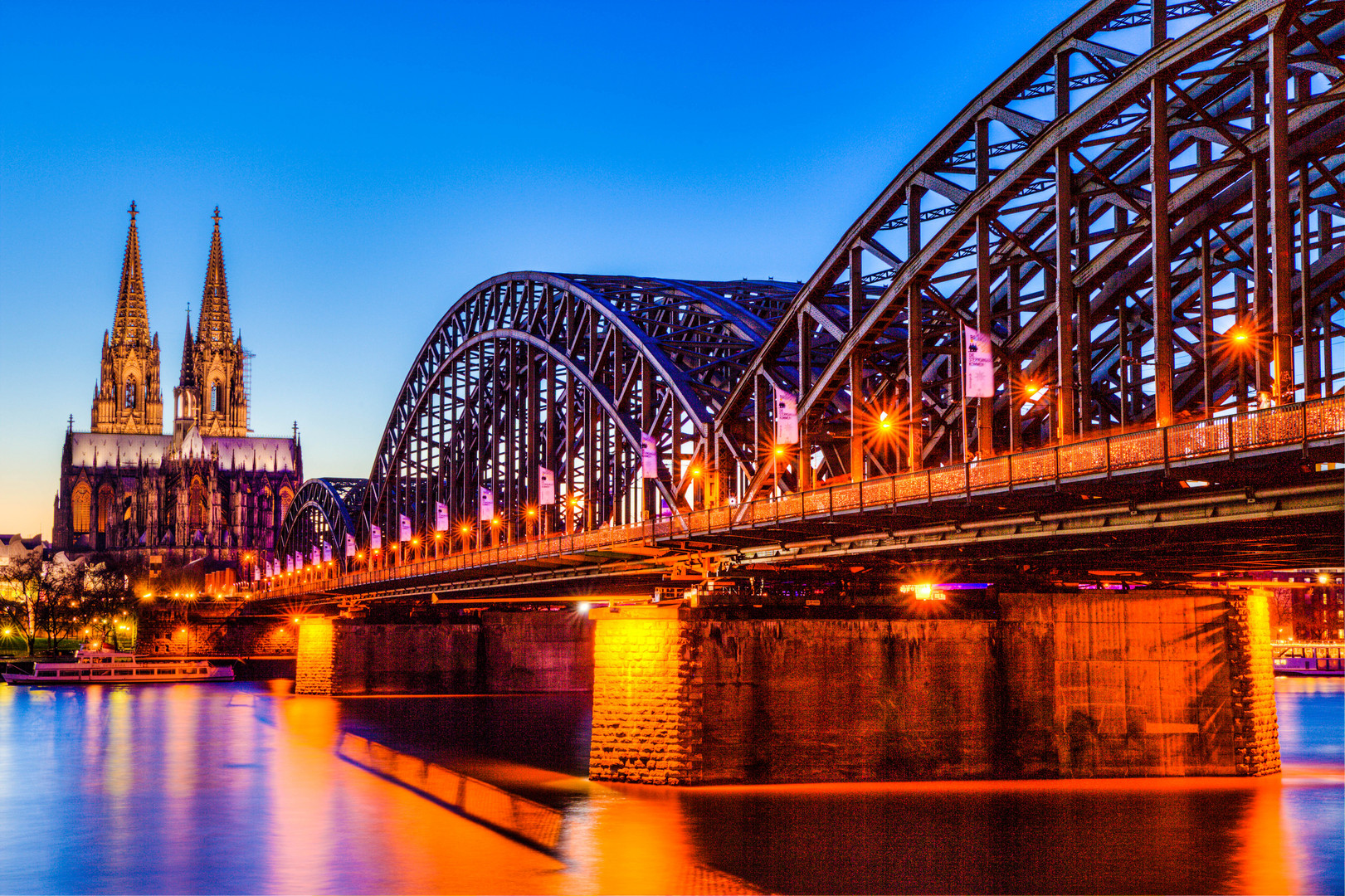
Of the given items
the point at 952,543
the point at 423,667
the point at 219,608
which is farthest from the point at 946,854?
the point at 219,608

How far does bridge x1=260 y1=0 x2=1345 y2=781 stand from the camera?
37500mm

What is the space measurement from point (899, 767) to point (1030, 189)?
20.6m

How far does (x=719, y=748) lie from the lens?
4866cm

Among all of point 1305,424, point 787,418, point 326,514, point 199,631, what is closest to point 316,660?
point 326,514

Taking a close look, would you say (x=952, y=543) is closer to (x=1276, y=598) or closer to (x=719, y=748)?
(x=719, y=748)

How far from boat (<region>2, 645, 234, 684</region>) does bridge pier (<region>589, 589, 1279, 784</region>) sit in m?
105

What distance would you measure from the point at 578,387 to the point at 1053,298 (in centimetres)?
5329

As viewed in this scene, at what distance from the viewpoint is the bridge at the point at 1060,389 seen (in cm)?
3750

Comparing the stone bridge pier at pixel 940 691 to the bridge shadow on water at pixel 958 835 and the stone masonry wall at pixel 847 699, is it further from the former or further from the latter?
the bridge shadow on water at pixel 958 835

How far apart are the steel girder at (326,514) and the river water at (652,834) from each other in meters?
84.6

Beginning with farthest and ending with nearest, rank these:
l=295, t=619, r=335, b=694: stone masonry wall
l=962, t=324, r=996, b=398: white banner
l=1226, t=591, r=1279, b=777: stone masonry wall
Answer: l=295, t=619, r=335, b=694: stone masonry wall, l=1226, t=591, r=1279, b=777: stone masonry wall, l=962, t=324, r=996, b=398: white banner

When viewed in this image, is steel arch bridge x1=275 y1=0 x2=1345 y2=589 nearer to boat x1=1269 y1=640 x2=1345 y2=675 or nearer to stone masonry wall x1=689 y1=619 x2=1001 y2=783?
stone masonry wall x1=689 y1=619 x2=1001 y2=783

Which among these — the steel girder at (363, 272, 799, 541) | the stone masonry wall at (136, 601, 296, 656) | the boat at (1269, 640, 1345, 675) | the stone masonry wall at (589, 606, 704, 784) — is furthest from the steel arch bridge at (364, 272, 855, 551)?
the boat at (1269, 640, 1345, 675)

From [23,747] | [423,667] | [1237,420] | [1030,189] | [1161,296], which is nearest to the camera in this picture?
[1237,420]
